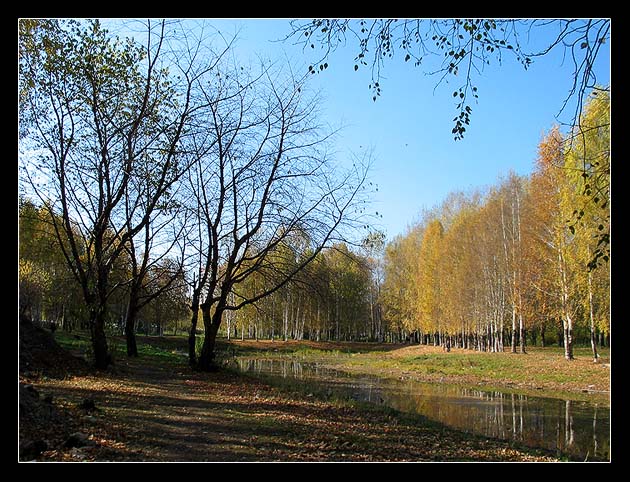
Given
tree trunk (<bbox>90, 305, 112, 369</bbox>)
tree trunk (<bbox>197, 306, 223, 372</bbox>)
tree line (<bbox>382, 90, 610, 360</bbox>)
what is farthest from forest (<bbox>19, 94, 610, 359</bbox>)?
tree trunk (<bbox>197, 306, 223, 372</bbox>)

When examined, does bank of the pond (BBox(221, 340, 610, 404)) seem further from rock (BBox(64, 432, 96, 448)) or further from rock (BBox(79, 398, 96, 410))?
rock (BBox(64, 432, 96, 448))

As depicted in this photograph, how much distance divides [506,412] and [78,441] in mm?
9199

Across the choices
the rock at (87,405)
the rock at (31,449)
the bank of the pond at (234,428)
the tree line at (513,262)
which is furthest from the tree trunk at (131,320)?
the tree line at (513,262)

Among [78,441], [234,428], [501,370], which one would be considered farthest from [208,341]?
[501,370]

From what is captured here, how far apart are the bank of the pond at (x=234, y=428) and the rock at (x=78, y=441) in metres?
0.04

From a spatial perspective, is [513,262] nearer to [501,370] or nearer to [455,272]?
[501,370]

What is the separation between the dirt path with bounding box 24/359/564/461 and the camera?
5227mm

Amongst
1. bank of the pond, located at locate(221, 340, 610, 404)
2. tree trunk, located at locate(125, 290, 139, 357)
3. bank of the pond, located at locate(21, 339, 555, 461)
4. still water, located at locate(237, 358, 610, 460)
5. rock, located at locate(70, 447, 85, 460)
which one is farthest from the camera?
tree trunk, located at locate(125, 290, 139, 357)

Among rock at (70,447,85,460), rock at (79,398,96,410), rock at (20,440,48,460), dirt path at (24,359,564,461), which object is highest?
rock at (20,440,48,460)

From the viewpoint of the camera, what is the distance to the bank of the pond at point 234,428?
520 centimetres

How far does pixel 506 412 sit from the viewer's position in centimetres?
1077

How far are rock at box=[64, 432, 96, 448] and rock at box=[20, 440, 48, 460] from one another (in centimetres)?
23

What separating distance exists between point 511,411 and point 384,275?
79.5 ft

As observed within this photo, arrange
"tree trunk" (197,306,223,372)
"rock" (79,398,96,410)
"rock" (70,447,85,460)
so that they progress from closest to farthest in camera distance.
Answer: "rock" (70,447,85,460) < "rock" (79,398,96,410) < "tree trunk" (197,306,223,372)
